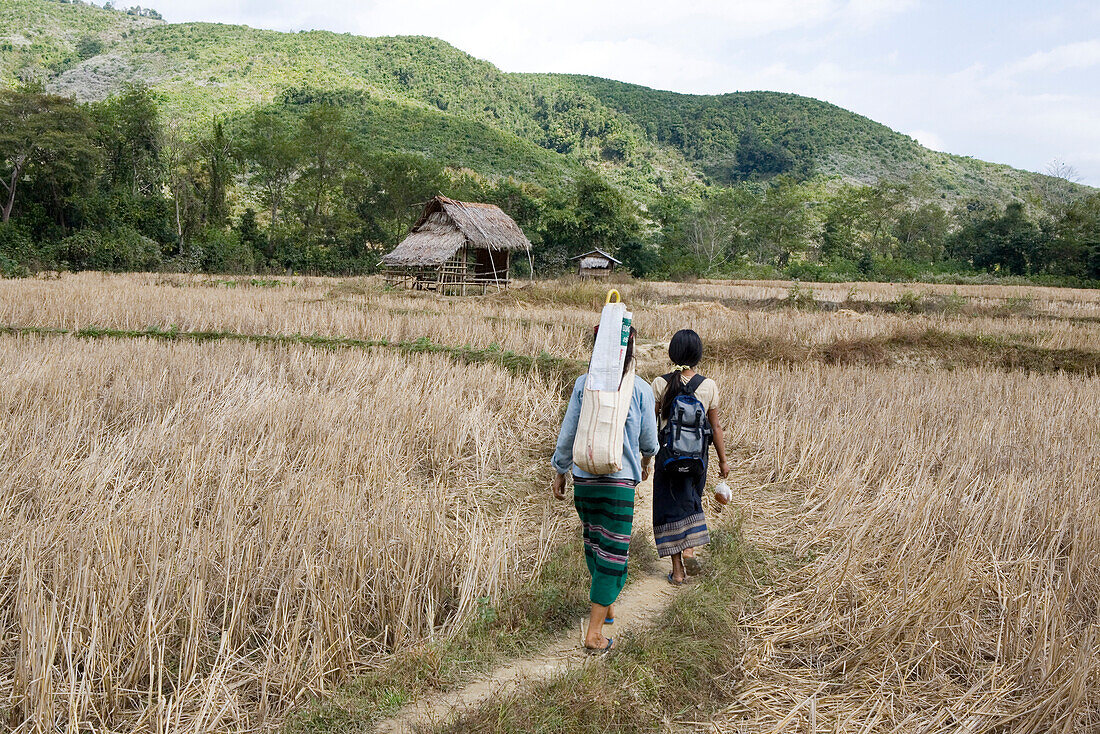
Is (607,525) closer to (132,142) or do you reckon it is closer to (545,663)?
(545,663)

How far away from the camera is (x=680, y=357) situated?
342 centimetres

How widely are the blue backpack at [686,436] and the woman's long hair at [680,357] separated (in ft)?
0.18

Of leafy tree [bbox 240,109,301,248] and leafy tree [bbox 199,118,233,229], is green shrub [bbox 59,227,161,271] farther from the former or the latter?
leafy tree [bbox 240,109,301,248]

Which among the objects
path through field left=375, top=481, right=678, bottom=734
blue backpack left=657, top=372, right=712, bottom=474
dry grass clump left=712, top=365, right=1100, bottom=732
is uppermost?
blue backpack left=657, top=372, right=712, bottom=474

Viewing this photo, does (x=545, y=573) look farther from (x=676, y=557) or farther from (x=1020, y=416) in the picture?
(x=1020, y=416)

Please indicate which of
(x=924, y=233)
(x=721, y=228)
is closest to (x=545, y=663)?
(x=721, y=228)

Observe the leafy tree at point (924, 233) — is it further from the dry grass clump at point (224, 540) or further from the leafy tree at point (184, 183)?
the dry grass clump at point (224, 540)

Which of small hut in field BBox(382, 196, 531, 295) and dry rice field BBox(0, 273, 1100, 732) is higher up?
small hut in field BBox(382, 196, 531, 295)

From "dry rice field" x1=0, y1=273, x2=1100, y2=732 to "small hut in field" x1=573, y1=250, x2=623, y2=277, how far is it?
2354cm

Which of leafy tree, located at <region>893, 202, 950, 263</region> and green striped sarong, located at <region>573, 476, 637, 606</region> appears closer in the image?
green striped sarong, located at <region>573, 476, 637, 606</region>

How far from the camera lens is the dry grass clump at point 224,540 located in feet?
7.47

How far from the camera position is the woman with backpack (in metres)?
3.41

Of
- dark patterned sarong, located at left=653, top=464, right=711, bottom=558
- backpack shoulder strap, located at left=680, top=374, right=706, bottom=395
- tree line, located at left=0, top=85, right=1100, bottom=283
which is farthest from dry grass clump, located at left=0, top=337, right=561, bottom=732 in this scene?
tree line, located at left=0, top=85, right=1100, bottom=283

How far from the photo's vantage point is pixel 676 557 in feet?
11.8
